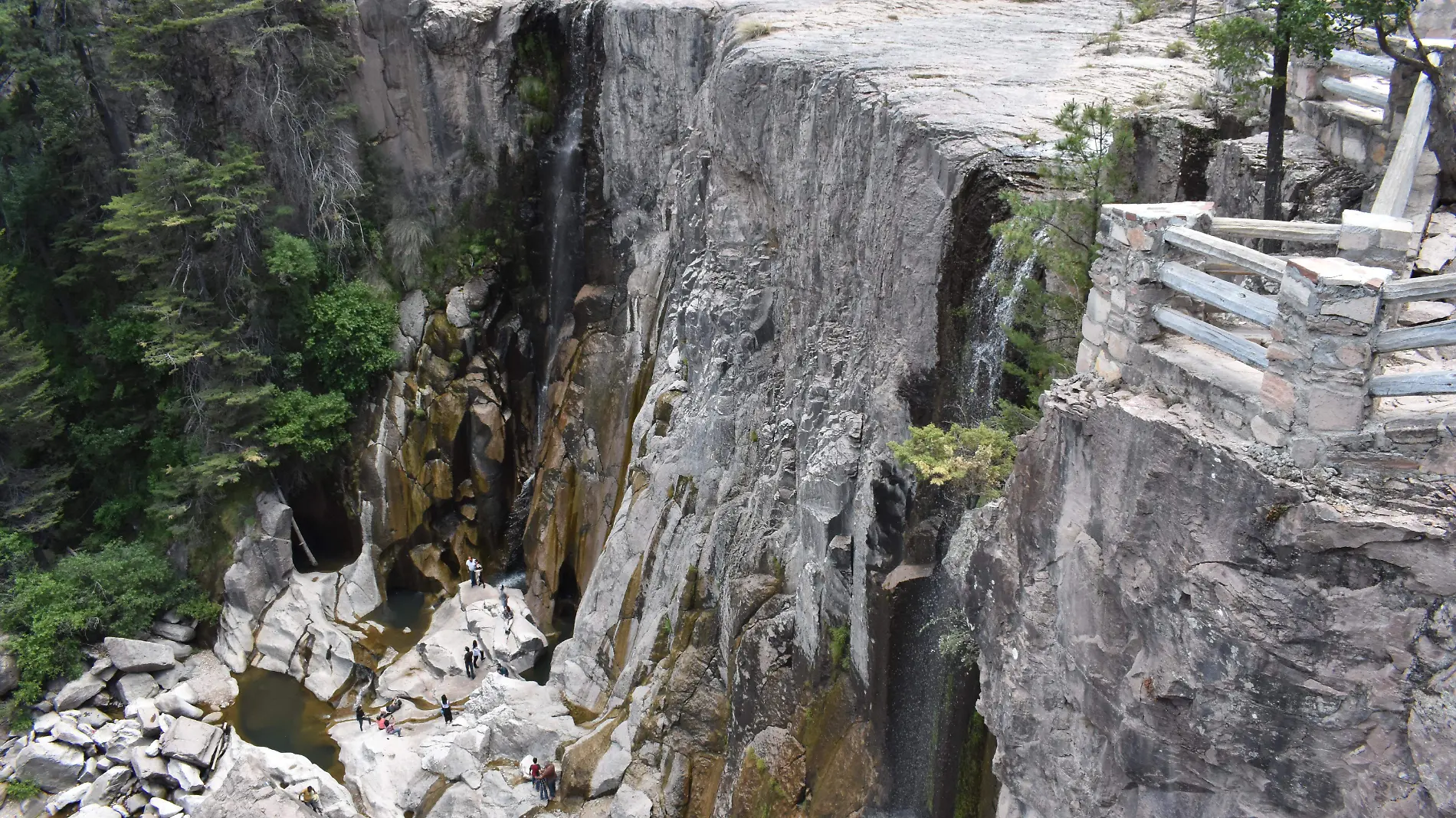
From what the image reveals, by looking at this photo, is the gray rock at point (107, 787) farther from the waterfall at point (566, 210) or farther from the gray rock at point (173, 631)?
the waterfall at point (566, 210)

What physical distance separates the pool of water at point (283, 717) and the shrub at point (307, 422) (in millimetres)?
5153

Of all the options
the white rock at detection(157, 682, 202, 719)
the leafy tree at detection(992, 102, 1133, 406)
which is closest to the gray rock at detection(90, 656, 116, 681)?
the white rock at detection(157, 682, 202, 719)

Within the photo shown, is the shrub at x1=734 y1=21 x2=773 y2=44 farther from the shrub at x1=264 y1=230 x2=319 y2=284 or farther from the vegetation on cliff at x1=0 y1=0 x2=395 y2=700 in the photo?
the shrub at x1=264 y1=230 x2=319 y2=284

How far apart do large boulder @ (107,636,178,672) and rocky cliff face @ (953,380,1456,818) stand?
1930 cm

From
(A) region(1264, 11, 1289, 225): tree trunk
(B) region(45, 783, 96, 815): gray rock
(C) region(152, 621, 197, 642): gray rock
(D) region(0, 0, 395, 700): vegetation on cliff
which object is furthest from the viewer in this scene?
(C) region(152, 621, 197, 642): gray rock

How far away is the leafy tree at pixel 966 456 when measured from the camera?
975cm

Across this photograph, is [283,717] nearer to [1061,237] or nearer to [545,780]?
[545,780]

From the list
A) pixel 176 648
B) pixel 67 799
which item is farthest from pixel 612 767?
pixel 176 648

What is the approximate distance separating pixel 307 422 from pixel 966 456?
18040mm

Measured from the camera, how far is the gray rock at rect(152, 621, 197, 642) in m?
22.0

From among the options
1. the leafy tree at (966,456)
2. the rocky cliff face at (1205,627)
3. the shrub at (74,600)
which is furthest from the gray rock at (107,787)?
the rocky cliff face at (1205,627)

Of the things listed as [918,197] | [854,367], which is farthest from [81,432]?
[918,197]

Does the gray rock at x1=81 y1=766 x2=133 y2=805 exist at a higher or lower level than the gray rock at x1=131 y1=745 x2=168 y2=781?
lower

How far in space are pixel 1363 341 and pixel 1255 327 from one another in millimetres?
2063
